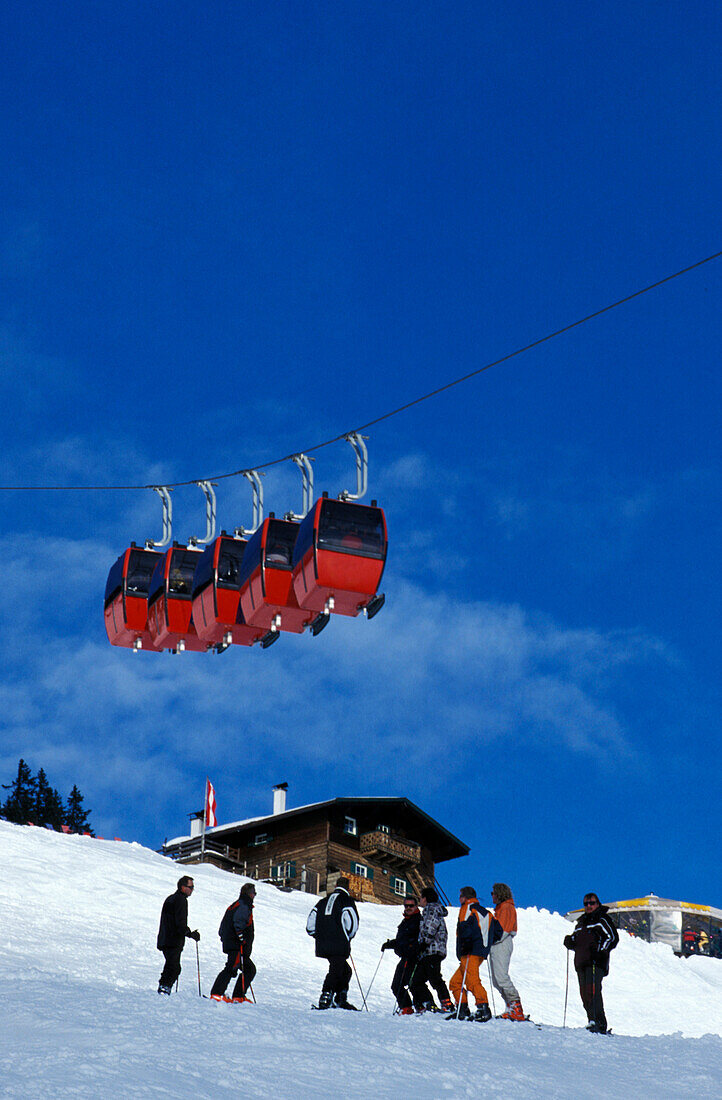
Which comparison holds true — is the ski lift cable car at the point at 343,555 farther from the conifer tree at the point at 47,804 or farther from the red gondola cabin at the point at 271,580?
the conifer tree at the point at 47,804

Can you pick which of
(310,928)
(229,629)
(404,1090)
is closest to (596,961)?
(310,928)

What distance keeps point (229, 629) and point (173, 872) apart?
9.66 m

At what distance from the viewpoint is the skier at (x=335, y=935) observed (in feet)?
41.7

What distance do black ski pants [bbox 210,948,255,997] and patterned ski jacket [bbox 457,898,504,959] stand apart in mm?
2175

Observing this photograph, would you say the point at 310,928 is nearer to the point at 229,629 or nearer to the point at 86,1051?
the point at 86,1051

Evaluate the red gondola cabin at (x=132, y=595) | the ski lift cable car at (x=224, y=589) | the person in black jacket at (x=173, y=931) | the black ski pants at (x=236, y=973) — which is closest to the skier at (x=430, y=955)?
the black ski pants at (x=236, y=973)

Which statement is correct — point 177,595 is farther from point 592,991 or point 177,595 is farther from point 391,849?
point 391,849

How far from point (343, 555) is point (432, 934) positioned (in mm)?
6681

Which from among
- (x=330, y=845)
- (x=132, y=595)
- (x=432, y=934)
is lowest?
(x=432, y=934)

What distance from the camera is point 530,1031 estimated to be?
11.5 metres

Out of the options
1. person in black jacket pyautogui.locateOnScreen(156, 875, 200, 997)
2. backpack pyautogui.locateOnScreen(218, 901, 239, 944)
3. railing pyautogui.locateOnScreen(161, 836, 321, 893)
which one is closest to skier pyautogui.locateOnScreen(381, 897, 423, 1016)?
backpack pyautogui.locateOnScreen(218, 901, 239, 944)

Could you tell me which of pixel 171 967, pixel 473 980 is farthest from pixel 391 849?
pixel 473 980

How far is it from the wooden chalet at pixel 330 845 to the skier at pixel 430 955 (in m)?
30.2

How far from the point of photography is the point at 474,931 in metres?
12.4
